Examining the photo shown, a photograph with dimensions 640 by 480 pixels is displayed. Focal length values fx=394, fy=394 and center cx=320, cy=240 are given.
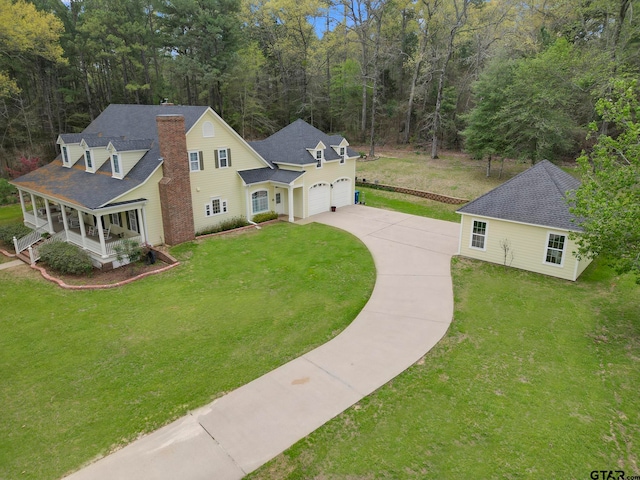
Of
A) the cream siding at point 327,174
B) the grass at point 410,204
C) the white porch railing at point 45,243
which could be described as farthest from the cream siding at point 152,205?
the grass at point 410,204

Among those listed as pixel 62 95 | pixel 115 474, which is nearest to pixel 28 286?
pixel 115 474

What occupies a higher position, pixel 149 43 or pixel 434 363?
pixel 149 43

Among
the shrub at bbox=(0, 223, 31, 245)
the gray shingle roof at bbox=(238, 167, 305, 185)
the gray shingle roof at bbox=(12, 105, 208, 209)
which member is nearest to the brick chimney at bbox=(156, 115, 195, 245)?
the gray shingle roof at bbox=(12, 105, 208, 209)

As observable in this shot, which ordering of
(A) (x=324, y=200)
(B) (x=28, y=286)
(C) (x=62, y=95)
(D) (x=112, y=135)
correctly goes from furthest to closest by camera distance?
(C) (x=62, y=95)
(A) (x=324, y=200)
(D) (x=112, y=135)
(B) (x=28, y=286)

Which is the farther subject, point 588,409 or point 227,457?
point 588,409

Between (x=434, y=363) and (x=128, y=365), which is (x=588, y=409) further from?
(x=128, y=365)

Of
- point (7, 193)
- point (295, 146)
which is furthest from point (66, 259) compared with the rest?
point (7, 193)

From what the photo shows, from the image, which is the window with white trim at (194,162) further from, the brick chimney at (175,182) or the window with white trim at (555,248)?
the window with white trim at (555,248)
